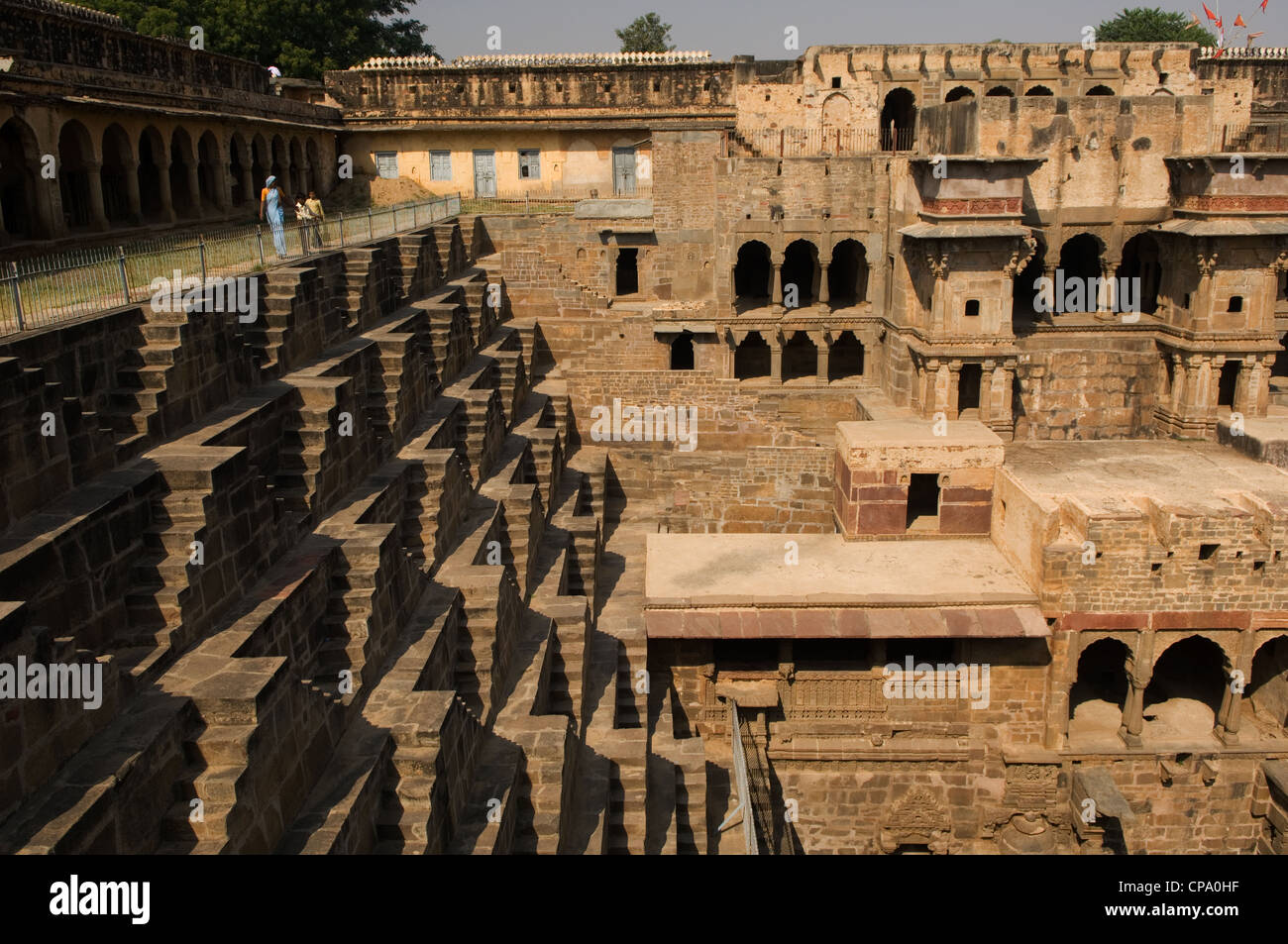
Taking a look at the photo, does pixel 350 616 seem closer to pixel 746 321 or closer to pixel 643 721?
pixel 643 721

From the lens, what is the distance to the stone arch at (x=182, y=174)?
25.0 m

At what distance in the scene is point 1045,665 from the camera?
16500mm

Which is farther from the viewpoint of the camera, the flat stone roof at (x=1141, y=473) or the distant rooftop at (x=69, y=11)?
the distant rooftop at (x=69, y=11)

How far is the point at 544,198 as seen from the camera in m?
33.1

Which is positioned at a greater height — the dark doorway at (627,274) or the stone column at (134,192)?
the stone column at (134,192)

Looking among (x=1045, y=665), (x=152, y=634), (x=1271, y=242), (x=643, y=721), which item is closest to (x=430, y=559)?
(x=643, y=721)

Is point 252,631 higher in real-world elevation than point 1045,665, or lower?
higher

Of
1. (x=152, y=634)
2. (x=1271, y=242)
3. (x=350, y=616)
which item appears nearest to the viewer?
(x=152, y=634)

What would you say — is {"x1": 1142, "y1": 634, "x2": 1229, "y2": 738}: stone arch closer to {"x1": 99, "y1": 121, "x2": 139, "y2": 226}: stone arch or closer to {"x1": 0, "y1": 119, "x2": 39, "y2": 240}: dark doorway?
{"x1": 0, "y1": 119, "x2": 39, "y2": 240}: dark doorway

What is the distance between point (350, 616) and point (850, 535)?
Answer: 10081 millimetres

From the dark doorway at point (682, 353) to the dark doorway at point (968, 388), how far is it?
289 inches

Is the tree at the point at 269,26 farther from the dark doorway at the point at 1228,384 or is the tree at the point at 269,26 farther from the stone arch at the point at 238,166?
the dark doorway at the point at 1228,384

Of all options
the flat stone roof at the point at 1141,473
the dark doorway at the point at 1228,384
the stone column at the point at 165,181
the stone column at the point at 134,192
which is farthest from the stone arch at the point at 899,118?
the stone column at the point at 134,192

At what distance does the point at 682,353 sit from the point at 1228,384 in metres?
13.8
